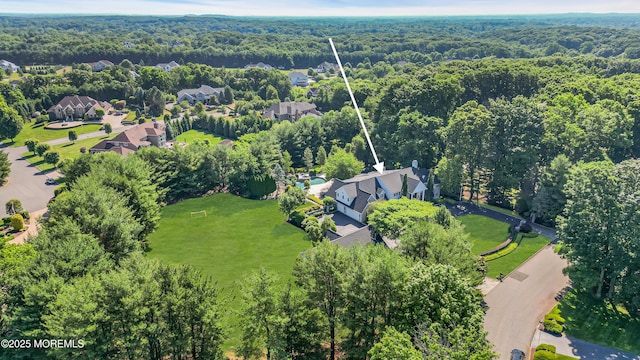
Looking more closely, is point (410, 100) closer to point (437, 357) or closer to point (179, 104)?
point (437, 357)

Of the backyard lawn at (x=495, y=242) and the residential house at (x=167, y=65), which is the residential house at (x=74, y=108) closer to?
the residential house at (x=167, y=65)

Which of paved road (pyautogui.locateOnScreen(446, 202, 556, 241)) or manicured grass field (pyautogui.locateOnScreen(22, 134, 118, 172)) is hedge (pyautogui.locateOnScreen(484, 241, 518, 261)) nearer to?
paved road (pyautogui.locateOnScreen(446, 202, 556, 241))

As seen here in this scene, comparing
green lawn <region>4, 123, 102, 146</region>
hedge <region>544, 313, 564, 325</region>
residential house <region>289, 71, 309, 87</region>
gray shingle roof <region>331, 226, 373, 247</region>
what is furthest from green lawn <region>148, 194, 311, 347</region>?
residential house <region>289, 71, 309, 87</region>

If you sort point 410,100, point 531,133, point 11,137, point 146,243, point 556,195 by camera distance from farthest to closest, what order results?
point 11,137
point 410,100
point 531,133
point 556,195
point 146,243

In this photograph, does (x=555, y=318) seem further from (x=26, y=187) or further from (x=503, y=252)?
(x=26, y=187)

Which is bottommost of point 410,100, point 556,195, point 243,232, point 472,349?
point 243,232

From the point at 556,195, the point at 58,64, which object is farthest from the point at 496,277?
the point at 58,64

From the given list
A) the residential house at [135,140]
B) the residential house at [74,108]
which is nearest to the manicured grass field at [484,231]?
the residential house at [135,140]
